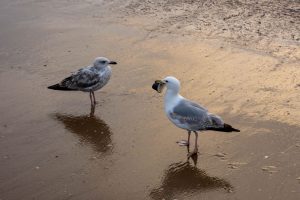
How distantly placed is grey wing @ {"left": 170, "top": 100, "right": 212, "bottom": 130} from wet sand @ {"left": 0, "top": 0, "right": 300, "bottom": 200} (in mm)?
437

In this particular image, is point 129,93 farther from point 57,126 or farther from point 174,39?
point 174,39

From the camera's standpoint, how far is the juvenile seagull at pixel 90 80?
30.0ft

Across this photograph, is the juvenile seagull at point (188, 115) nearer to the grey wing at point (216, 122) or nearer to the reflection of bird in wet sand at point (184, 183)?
the grey wing at point (216, 122)

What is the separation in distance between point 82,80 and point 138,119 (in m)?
1.45

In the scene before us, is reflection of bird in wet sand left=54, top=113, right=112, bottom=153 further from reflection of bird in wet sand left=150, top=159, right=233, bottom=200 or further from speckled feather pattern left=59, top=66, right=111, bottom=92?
reflection of bird in wet sand left=150, top=159, right=233, bottom=200

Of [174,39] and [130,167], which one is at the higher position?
[174,39]

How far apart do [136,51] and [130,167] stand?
486 cm

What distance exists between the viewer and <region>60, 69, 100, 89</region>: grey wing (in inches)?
360

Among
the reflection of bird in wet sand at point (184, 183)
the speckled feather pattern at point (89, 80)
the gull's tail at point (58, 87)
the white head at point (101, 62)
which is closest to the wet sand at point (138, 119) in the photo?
the reflection of bird in wet sand at point (184, 183)

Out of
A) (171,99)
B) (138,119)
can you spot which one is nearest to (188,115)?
(171,99)

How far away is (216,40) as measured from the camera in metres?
12.0

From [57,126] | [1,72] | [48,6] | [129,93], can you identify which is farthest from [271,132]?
[48,6]

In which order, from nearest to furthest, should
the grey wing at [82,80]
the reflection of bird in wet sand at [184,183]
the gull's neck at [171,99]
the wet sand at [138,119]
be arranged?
the reflection of bird in wet sand at [184,183]
the wet sand at [138,119]
the gull's neck at [171,99]
the grey wing at [82,80]

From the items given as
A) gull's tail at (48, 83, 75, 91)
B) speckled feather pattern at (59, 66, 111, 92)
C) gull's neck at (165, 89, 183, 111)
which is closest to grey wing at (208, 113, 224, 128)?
gull's neck at (165, 89, 183, 111)
